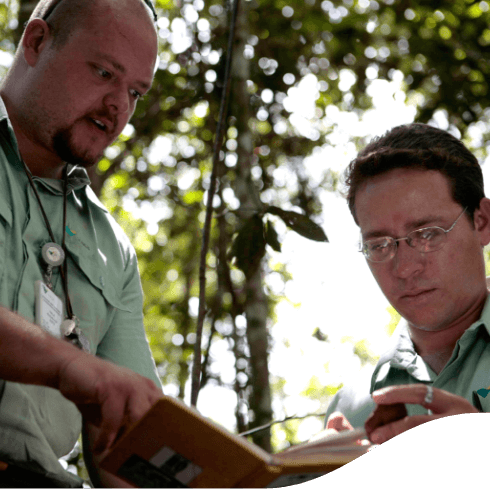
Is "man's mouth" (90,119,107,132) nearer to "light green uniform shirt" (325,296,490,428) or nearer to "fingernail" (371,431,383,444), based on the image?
"light green uniform shirt" (325,296,490,428)

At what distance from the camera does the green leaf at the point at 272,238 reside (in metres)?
2.50

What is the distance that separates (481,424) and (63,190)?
59.9 inches

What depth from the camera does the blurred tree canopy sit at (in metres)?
3.18

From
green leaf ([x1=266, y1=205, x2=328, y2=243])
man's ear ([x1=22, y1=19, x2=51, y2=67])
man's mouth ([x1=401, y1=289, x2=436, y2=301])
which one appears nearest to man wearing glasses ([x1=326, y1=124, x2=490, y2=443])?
man's mouth ([x1=401, y1=289, x2=436, y2=301])

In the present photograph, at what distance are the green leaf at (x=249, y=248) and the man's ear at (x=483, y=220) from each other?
0.85 meters

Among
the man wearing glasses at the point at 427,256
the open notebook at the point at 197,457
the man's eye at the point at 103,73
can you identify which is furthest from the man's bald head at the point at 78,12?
the open notebook at the point at 197,457

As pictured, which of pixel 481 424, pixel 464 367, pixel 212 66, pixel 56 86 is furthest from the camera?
pixel 212 66

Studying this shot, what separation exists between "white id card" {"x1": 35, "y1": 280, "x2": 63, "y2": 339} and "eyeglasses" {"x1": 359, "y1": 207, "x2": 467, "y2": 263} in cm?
103

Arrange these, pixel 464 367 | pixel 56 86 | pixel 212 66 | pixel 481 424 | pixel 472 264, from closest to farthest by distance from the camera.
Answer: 1. pixel 481 424
2. pixel 464 367
3. pixel 472 264
4. pixel 56 86
5. pixel 212 66

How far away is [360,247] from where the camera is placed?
2.21m

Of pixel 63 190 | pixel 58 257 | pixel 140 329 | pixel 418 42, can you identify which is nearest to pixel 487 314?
pixel 140 329

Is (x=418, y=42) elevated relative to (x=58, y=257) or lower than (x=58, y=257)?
elevated

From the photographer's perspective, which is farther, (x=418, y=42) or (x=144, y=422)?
(x=418, y=42)

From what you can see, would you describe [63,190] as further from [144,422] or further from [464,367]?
[464,367]
